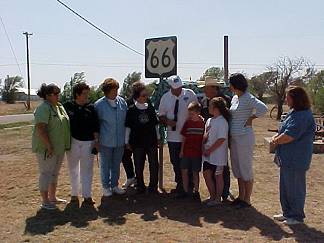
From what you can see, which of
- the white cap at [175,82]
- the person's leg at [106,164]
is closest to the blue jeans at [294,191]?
the white cap at [175,82]

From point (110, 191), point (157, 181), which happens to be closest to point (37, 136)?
point (110, 191)

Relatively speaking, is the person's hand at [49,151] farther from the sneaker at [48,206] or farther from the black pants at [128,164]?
the black pants at [128,164]

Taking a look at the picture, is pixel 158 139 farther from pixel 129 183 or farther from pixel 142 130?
pixel 129 183

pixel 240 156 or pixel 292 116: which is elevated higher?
pixel 292 116

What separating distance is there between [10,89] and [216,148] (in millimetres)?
80969

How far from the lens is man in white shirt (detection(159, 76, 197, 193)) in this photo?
685 cm

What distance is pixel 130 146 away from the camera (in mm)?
7023

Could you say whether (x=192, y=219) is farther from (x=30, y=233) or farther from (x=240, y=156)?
(x=30, y=233)

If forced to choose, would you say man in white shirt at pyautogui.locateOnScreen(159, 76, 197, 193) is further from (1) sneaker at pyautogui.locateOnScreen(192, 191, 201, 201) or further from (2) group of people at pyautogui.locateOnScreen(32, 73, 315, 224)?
(1) sneaker at pyautogui.locateOnScreen(192, 191, 201, 201)

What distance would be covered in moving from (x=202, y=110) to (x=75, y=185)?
2063 mm

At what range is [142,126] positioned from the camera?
22.6ft

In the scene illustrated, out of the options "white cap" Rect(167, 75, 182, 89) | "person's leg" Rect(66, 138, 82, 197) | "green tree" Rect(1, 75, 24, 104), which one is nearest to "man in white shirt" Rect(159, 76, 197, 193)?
"white cap" Rect(167, 75, 182, 89)

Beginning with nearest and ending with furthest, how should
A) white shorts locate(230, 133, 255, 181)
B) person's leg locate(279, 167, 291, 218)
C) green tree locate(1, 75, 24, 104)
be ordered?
person's leg locate(279, 167, 291, 218), white shorts locate(230, 133, 255, 181), green tree locate(1, 75, 24, 104)

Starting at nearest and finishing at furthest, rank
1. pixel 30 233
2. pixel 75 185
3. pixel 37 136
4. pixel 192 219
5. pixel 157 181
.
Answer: pixel 30 233
pixel 192 219
pixel 37 136
pixel 75 185
pixel 157 181
